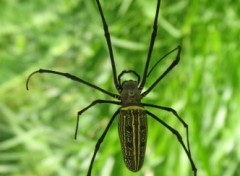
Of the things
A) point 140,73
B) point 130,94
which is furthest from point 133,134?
point 140,73

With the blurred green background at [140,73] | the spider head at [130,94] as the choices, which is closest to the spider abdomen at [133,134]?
the spider head at [130,94]

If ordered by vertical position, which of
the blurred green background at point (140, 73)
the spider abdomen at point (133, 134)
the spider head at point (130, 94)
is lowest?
the spider abdomen at point (133, 134)

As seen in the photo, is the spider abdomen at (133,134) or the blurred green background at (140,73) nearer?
the spider abdomen at (133,134)

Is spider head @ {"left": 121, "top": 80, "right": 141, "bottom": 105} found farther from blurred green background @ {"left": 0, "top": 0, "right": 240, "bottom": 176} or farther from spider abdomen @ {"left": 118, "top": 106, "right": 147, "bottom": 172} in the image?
blurred green background @ {"left": 0, "top": 0, "right": 240, "bottom": 176}

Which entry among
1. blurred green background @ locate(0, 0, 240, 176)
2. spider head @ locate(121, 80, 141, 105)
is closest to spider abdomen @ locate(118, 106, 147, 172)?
spider head @ locate(121, 80, 141, 105)

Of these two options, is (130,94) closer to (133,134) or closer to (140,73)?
(133,134)

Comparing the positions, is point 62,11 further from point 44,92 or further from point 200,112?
point 200,112

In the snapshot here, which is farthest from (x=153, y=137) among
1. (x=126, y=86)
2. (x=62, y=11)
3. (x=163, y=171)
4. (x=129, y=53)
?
(x=126, y=86)

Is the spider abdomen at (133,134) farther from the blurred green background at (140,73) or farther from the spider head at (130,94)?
the blurred green background at (140,73)
